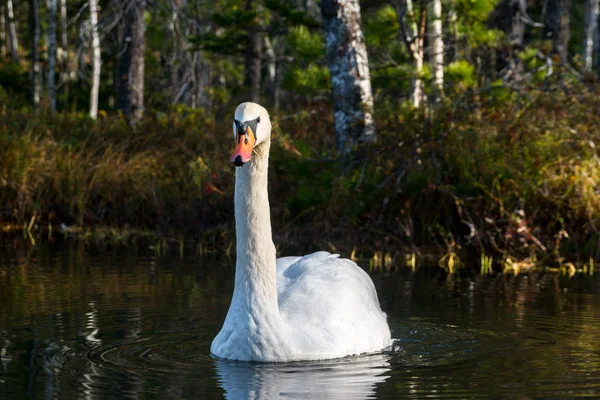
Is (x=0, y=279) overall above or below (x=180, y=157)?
below

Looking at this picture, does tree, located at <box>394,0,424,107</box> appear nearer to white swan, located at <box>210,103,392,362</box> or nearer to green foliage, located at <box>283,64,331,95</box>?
green foliage, located at <box>283,64,331,95</box>

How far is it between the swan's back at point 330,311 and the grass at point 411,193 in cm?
406

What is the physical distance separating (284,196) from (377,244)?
1.89 m

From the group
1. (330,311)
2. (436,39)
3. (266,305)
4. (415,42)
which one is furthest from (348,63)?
(266,305)

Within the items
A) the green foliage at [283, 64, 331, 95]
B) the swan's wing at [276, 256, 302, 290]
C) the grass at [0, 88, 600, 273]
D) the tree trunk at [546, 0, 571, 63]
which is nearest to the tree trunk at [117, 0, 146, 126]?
the green foliage at [283, 64, 331, 95]

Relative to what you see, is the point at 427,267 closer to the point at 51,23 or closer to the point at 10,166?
the point at 10,166

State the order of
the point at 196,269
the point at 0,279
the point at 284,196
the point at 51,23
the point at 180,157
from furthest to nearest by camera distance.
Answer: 1. the point at 51,23
2. the point at 180,157
3. the point at 284,196
4. the point at 196,269
5. the point at 0,279

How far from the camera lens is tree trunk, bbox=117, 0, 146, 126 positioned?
2205 cm

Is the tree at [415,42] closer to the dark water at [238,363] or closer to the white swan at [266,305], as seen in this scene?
the dark water at [238,363]

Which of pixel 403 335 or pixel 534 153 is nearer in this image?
pixel 403 335

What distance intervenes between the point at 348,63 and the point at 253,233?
280 inches

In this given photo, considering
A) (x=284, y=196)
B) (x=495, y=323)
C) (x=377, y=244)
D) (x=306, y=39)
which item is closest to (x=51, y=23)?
(x=306, y=39)

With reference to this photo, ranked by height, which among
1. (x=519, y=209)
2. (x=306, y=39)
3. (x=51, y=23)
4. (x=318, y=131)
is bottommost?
(x=519, y=209)

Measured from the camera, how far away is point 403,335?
7.71 metres
